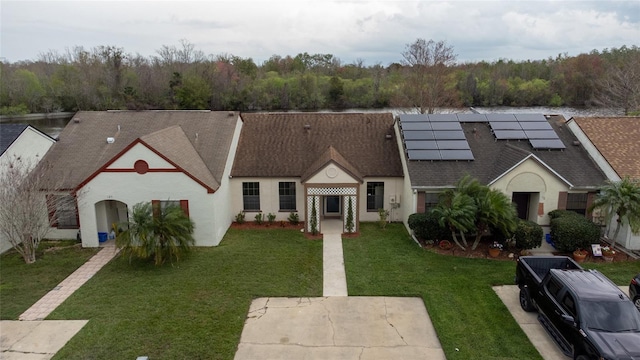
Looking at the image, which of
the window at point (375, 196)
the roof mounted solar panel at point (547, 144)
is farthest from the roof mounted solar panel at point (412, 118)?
the roof mounted solar panel at point (547, 144)

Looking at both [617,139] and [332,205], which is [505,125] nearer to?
[617,139]

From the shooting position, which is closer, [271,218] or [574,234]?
[574,234]

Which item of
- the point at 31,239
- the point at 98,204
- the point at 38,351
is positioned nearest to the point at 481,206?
the point at 38,351

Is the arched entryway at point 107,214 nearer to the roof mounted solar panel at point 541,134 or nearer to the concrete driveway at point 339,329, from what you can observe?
the concrete driveway at point 339,329

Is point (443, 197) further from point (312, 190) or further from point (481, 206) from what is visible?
point (312, 190)

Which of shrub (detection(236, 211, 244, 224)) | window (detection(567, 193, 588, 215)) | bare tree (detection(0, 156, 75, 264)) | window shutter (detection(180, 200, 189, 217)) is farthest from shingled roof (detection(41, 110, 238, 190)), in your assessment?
window (detection(567, 193, 588, 215))

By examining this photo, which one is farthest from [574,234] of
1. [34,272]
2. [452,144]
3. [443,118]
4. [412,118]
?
[34,272]
